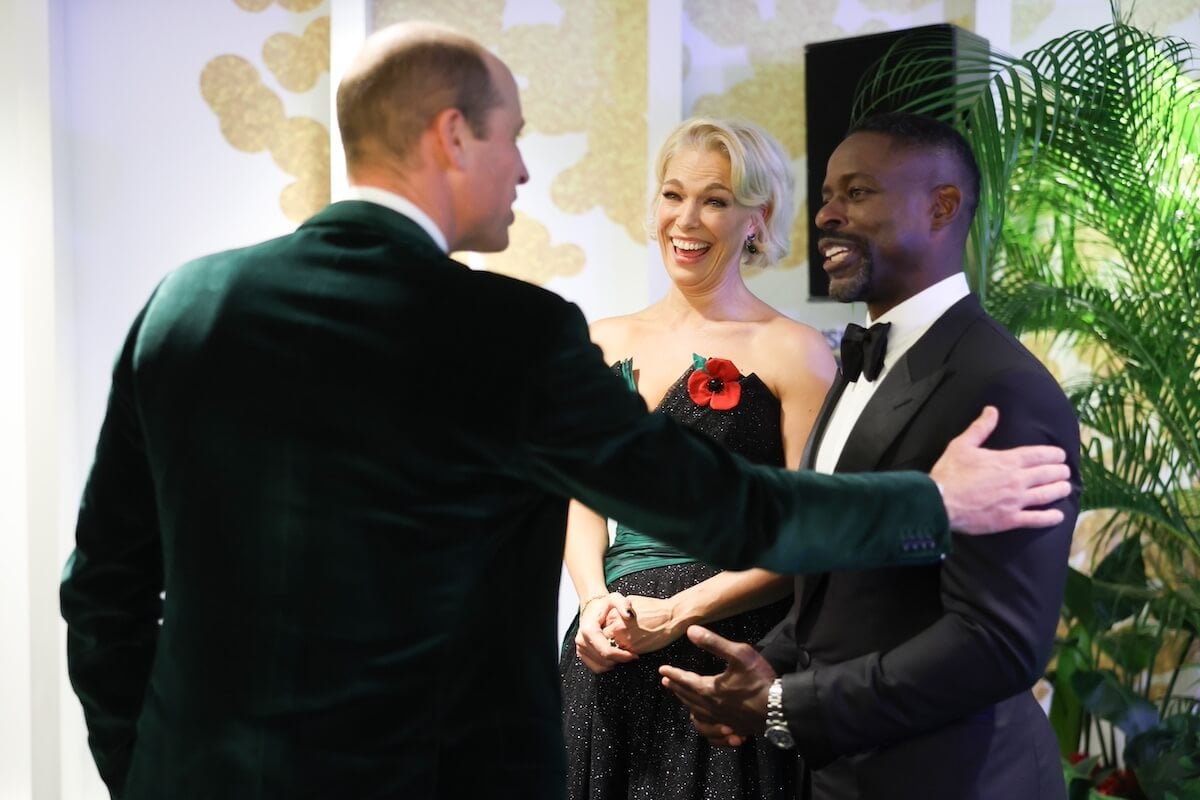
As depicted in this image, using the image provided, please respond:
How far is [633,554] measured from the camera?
2.59 m

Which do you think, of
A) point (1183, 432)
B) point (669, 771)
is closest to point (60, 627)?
point (669, 771)

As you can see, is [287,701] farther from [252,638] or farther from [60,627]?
[60,627]

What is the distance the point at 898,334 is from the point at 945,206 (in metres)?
0.22

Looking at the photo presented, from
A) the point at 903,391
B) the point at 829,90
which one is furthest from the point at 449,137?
the point at 829,90

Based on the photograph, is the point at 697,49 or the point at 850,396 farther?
the point at 697,49

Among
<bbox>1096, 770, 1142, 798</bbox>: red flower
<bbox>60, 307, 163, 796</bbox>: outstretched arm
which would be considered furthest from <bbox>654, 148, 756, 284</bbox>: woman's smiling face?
<bbox>1096, 770, 1142, 798</bbox>: red flower

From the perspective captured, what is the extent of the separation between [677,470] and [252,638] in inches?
20.4

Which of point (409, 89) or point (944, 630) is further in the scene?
point (944, 630)

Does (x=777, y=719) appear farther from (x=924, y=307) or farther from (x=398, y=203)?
(x=398, y=203)

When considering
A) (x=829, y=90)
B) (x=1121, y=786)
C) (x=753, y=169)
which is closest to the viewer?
(x=753, y=169)

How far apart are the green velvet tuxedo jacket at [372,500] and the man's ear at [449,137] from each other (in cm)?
10

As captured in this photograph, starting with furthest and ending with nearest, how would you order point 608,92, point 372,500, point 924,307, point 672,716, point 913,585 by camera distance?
point 608,92, point 672,716, point 924,307, point 913,585, point 372,500

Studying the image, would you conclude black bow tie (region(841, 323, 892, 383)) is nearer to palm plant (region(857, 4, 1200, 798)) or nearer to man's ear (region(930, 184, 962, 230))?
man's ear (region(930, 184, 962, 230))

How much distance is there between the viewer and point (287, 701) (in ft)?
4.69
